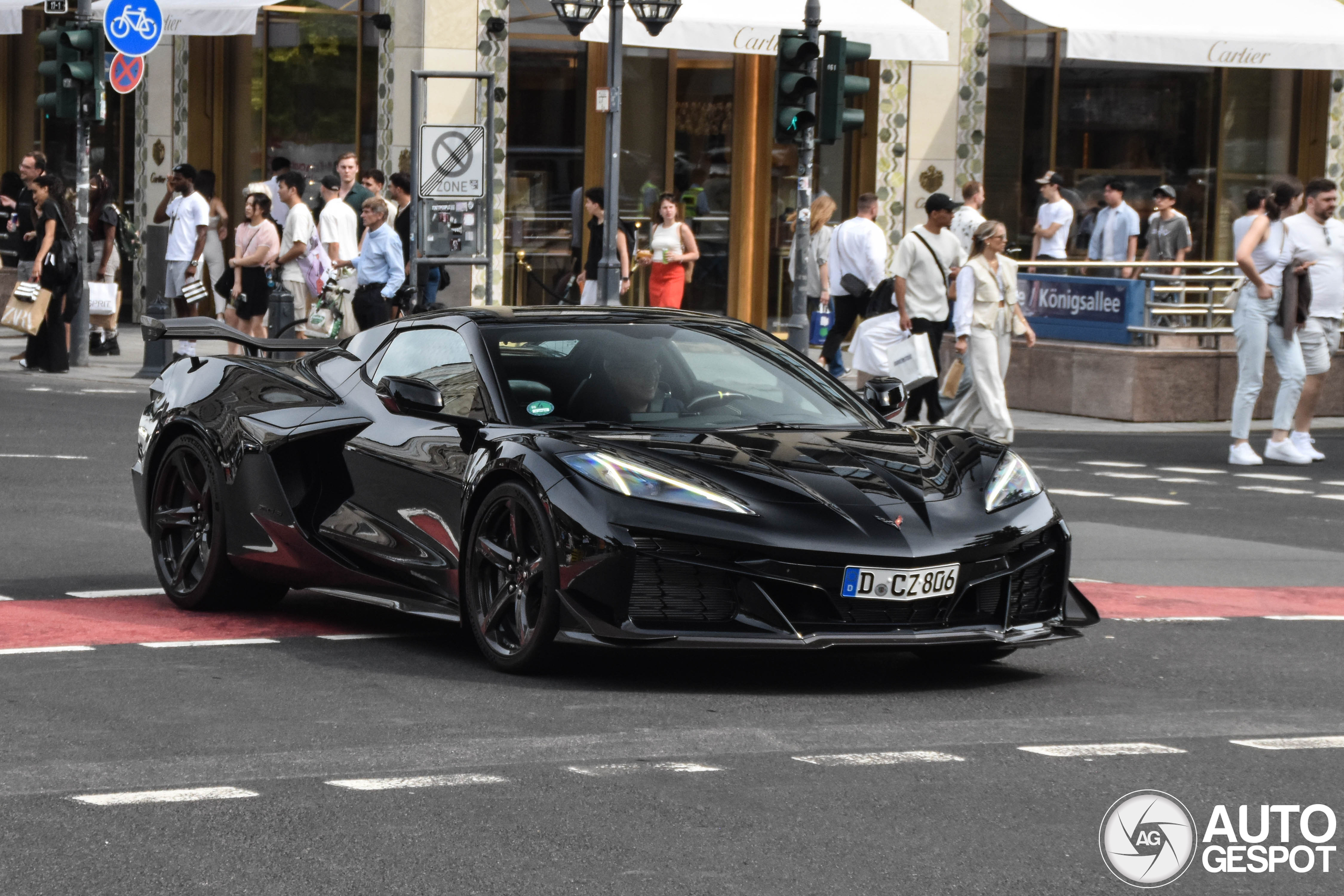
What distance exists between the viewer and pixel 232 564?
28.4ft

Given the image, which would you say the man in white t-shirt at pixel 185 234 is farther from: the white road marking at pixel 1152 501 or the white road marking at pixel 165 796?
the white road marking at pixel 165 796

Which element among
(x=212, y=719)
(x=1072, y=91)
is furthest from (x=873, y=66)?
(x=212, y=719)

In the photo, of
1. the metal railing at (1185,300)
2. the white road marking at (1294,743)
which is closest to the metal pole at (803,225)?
the metal railing at (1185,300)

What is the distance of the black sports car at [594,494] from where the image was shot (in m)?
6.90

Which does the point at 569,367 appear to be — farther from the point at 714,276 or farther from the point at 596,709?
the point at 714,276

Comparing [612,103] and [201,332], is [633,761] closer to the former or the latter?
[201,332]

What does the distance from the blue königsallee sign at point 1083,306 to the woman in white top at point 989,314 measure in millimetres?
3625

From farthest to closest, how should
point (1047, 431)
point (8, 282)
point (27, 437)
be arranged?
1. point (8, 282)
2. point (1047, 431)
3. point (27, 437)

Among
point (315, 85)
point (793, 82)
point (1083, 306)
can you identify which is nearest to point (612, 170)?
point (793, 82)

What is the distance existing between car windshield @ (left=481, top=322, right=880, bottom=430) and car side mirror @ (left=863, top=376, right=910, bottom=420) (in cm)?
12

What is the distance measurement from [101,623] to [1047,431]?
11425mm

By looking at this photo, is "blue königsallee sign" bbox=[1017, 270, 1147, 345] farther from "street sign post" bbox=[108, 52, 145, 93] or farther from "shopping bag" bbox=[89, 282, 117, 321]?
"street sign post" bbox=[108, 52, 145, 93]

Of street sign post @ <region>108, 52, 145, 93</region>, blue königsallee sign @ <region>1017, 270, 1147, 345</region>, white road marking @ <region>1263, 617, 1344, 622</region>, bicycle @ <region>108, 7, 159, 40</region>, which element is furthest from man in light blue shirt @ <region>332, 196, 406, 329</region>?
white road marking @ <region>1263, 617, 1344, 622</region>

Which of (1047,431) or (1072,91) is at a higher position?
(1072,91)
